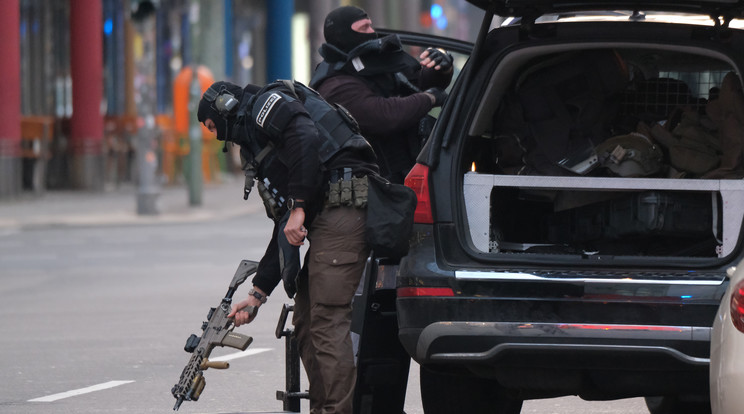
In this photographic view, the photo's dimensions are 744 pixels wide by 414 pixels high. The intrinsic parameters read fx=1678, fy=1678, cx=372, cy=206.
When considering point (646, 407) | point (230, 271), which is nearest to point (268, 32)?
point (230, 271)

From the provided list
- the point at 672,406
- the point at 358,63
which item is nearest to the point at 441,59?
the point at 358,63

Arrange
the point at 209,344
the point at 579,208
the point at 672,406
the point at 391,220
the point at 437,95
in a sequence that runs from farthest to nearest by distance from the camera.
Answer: the point at 672,406 < the point at 437,95 < the point at 579,208 < the point at 209,344 < the point at 391,220

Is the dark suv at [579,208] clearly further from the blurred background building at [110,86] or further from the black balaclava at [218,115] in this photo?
the blurred background building at [110,86]

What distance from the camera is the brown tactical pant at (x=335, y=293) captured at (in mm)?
6637

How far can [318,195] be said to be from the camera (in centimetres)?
670

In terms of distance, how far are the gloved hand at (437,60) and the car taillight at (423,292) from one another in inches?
69.8

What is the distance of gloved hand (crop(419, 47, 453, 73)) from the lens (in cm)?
782

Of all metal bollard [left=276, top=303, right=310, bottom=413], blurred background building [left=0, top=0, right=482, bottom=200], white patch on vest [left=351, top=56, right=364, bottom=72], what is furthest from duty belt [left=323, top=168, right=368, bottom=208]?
blurred background building [left=0, top=0, right=482, bottom=200]

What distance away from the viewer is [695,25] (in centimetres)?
624

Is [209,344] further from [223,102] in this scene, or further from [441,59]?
[441,59]

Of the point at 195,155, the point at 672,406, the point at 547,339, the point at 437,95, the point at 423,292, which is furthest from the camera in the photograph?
the point at 195,155

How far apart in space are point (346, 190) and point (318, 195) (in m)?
0.11

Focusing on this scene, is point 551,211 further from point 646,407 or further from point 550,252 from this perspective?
point 646,407

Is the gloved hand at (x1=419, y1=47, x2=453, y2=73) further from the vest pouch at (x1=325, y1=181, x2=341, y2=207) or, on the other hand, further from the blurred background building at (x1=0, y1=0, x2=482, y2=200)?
the blurred background building at (x1=0, y1=0, x2=482, y2=200)
